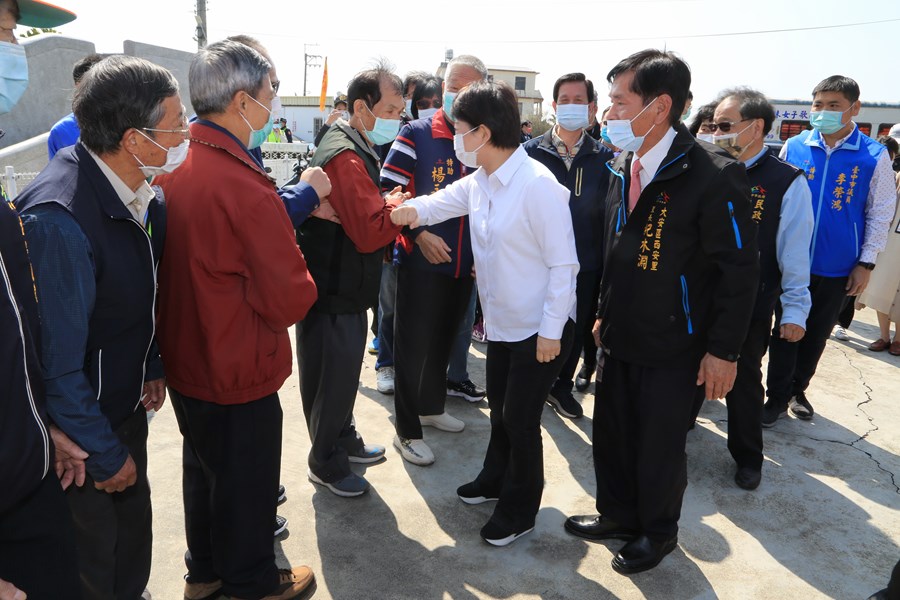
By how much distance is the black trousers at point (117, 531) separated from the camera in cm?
178

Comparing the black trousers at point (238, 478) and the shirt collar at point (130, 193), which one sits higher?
the shirt collar at point (130, 193)

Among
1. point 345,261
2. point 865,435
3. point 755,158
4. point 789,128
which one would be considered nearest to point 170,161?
point 345,261

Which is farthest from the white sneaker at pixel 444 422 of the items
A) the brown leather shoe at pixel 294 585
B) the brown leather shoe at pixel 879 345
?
the brown leather shoe at pixel 879 345

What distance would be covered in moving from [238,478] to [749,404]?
276cm

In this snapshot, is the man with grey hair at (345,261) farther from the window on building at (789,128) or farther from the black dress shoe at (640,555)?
the window on building at (789,128)

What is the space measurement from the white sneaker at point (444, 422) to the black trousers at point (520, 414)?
0.96 meters

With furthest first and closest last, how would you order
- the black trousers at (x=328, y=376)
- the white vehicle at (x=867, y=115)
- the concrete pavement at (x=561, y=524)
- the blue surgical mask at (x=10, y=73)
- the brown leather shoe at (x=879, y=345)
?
the white vehicle at (x=867, y=115) < the brown leather shoe at (x=879, y=345) < the black trousers at (x=328, y=376) < the concrete pavement at (x=561, y=524) < the blue surgical mask at (x=10, y=73)

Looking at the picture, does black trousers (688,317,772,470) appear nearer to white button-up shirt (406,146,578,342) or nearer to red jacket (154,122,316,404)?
white button-up shirt (406,146,578,342)

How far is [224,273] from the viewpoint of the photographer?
1935 mm

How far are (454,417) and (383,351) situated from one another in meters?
0.86

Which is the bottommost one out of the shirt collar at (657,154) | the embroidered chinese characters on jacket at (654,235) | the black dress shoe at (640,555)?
the black dress shoe at (640,555)

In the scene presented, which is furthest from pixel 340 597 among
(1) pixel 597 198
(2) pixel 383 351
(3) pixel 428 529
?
(1) pixel 597 198

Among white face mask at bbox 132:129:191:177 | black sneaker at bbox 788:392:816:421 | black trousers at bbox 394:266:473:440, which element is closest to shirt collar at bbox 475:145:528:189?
black trousers at bbox 394:266:473:440

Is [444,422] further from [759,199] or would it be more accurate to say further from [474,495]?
[759,199]
